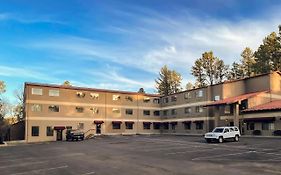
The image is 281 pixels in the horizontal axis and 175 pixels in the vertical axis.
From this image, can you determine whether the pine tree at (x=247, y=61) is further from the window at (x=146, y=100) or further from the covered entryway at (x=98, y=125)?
the covered entryway at (x=98, y=125)

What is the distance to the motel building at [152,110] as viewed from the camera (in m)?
47.1

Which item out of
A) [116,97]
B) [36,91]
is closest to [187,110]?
[116,97]

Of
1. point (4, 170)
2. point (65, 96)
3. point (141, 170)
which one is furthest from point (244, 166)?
point (65, 96)

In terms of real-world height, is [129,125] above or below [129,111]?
below

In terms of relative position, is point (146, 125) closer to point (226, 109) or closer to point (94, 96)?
point (94, 96)

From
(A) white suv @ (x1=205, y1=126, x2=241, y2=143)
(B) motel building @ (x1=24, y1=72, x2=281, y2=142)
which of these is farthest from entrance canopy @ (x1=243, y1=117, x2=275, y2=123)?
(A) white suv @ (x1=205, y1=126, x2=241, y2=143)

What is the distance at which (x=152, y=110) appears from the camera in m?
68.4

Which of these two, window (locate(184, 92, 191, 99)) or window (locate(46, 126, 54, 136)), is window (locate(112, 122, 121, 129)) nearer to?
window (locate(46, 126, 54, 136))

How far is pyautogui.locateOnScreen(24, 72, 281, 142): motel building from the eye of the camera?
154 feet

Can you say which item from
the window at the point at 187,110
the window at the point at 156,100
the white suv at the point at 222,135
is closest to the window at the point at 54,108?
the window at the point at 156,100

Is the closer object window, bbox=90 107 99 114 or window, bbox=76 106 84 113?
window, bbox=76 106 84 113

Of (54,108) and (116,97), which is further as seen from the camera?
(116,97)

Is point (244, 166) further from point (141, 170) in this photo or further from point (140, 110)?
point (140, 110)

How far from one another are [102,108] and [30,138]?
15.3 metres
